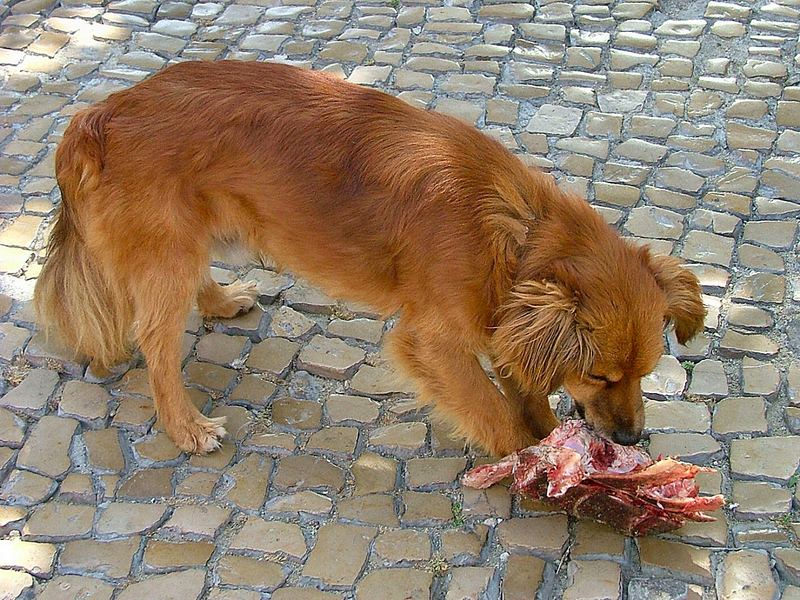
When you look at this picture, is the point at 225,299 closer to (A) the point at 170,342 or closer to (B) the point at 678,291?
(A) the point at 170,342

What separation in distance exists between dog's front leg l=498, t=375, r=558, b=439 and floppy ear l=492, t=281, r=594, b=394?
1.76 ft

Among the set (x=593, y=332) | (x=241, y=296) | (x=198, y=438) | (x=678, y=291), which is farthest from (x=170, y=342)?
(x=678, y=291)

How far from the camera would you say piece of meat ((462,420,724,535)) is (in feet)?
12.5

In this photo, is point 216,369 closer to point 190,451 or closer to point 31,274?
point 190,451

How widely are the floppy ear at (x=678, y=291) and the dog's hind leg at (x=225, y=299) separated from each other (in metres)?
2.22

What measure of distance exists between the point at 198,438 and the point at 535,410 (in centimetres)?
154

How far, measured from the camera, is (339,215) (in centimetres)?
416

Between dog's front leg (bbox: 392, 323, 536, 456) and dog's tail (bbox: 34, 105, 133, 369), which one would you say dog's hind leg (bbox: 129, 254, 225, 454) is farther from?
dog's front leg (bbox: 392, 323, 536, 456)

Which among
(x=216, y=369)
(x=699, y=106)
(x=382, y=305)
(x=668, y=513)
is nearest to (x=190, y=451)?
(x=216, y=369)

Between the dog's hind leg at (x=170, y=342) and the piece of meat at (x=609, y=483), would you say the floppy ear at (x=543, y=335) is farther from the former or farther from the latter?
the dog's hind leg at (x=170, y=342)

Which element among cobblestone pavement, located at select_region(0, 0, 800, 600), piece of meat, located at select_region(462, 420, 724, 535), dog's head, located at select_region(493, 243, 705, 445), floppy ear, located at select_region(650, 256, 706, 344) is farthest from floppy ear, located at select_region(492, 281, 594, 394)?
cobblestone pavement, located at select_region(0, 0, 800, 600)

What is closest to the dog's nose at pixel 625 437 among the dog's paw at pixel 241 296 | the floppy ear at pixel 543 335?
the floppy ear at pixel 543 335

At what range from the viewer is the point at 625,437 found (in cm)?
397

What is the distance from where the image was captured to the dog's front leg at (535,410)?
4.38 meters
